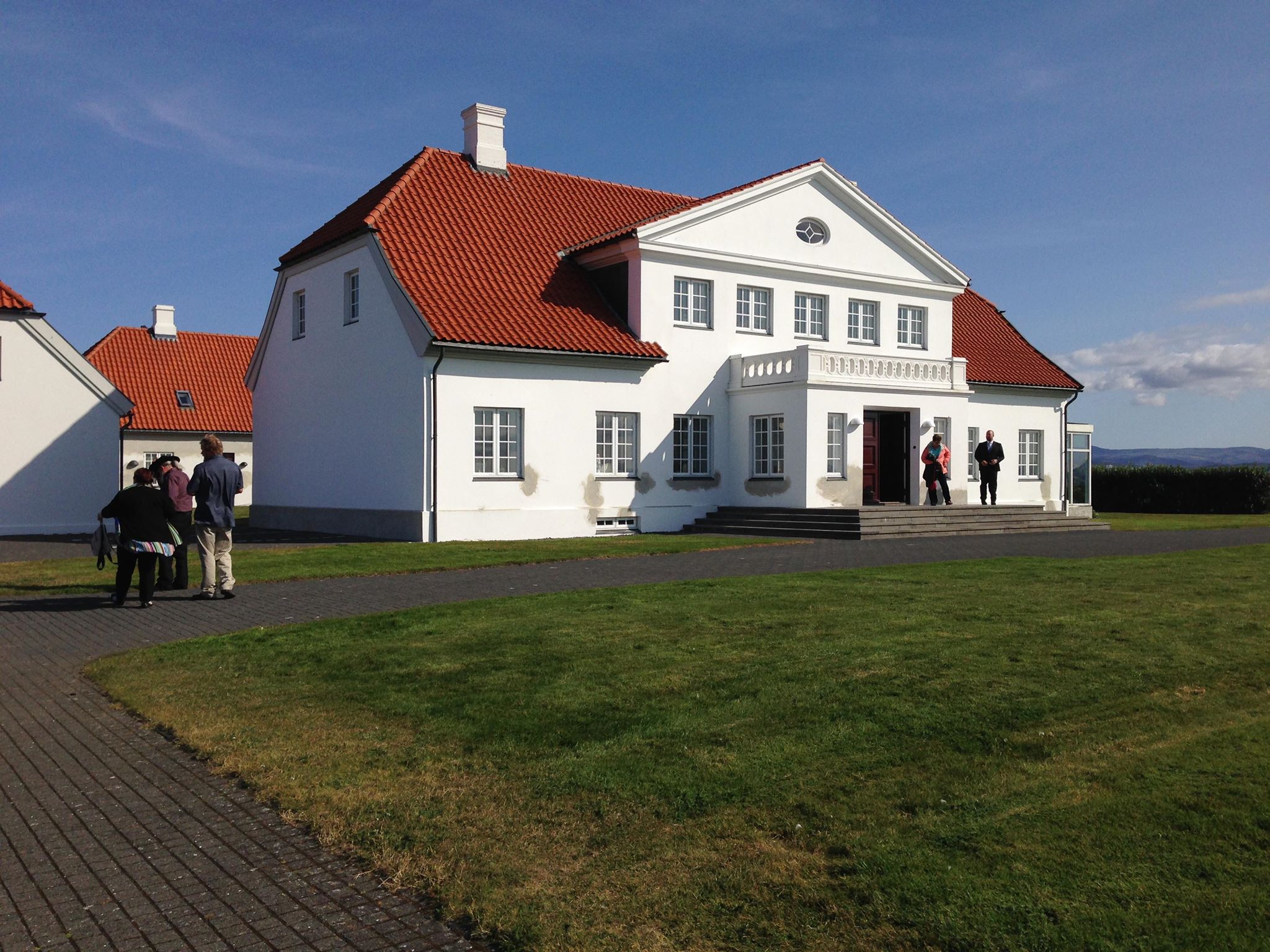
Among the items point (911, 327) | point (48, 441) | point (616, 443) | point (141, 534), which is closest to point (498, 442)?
point (616, 443)

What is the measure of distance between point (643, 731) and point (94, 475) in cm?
2644

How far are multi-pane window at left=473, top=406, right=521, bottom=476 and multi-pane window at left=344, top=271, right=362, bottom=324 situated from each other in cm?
478

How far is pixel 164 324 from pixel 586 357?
30.2 meters

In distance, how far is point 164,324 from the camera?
156 ft

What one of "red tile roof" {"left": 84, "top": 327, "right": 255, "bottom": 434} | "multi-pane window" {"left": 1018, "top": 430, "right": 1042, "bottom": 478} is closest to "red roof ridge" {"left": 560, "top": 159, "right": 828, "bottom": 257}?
"multi-pane window" {"left": 1018, "top": 430, "right": 1042, "bottom": 478}

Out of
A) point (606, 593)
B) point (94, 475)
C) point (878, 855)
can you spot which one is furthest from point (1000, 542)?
point (94, 475)

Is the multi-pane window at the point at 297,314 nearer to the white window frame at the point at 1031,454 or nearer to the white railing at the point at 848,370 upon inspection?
the white railing at the point at 848,370

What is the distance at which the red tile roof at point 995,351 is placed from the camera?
3312 centimetres

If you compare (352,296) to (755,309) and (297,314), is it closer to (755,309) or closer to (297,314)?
(297,314)

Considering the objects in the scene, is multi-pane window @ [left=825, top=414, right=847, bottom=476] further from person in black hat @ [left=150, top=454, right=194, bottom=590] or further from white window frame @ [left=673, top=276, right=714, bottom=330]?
person in black hat @ [left=150, top=454, right=194, bottom=590]

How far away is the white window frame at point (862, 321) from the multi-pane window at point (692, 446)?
551cm

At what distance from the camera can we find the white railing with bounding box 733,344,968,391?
84.2ft

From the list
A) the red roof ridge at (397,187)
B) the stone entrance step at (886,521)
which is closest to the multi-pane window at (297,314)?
the red roof ridge at (397,187)

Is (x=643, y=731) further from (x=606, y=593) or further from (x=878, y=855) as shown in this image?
(x=606, y=593)
